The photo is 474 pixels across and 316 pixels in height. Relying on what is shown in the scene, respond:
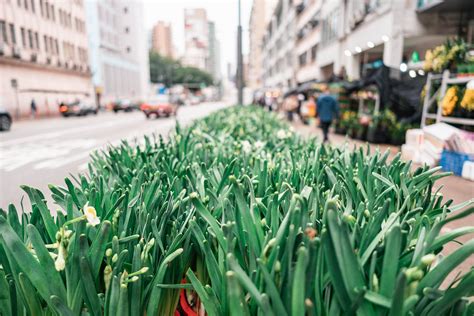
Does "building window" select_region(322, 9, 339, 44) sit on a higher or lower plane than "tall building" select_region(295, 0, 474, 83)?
higher

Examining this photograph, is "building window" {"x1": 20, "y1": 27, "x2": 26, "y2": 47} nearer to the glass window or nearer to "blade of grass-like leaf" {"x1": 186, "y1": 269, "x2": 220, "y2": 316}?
the glass window

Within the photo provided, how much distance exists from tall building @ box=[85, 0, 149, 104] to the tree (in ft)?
33.5

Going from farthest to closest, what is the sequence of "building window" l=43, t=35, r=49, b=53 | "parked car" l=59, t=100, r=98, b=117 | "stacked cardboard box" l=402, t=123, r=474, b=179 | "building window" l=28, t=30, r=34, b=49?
"building window" l=43, t=35, r=49, b=53 → "parked car" l=59, t=100, r=98, b=117 → "building window" l=28, t=30, r=34, b=49 → "stacked cardboard box" l=402, t=123, r=474, b=179

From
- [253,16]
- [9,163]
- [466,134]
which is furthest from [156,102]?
[253,16]

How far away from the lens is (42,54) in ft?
115

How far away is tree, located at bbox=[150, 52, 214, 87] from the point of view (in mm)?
90875

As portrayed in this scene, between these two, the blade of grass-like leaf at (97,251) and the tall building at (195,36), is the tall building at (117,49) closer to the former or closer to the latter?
the blade of grass-like leaf at (97,251)

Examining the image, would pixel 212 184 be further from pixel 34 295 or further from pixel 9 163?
pixel 9 163

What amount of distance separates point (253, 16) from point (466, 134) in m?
114

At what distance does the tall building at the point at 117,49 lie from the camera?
51.2 meters

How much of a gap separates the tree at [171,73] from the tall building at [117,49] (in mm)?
10209

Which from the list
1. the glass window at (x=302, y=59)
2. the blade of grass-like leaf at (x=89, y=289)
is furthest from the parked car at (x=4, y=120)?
the glass window at (x=302, y=59)

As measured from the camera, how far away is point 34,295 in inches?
49.1

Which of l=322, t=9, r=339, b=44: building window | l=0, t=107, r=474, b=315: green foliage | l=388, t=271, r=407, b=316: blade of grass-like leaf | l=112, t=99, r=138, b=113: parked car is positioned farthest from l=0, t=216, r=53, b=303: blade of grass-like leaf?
l=112, t=99, r=138, b=113: parked car
